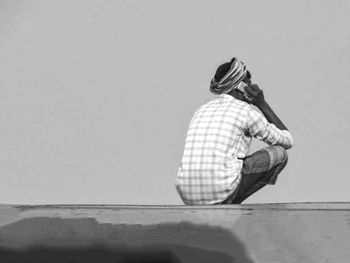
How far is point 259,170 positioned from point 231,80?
0.85 ft

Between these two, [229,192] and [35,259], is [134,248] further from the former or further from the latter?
[229,192]

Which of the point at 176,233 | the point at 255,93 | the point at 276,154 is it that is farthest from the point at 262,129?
the point at 176,233

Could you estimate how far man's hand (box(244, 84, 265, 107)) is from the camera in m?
2.15

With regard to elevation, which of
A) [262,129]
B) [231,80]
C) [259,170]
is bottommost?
[259,170]

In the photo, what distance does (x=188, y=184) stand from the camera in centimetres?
192

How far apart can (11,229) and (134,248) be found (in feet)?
0.89

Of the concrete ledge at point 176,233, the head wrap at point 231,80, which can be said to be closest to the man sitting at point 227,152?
the head wrap at point 231,80

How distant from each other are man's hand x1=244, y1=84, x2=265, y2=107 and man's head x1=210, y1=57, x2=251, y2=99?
5cm

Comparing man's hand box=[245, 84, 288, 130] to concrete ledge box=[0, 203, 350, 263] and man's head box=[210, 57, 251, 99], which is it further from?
concrete ledge box=[0, 203, 350, 263]

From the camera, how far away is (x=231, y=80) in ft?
6.81

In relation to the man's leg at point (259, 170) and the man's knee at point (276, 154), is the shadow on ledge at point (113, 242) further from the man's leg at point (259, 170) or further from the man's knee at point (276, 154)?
the man's knee at point (276, 154)

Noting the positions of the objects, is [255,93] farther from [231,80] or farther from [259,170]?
[259,170]

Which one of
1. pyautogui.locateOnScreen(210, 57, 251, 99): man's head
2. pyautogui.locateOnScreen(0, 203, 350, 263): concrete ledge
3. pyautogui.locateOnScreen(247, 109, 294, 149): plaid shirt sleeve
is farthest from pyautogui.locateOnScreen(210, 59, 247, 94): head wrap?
pyautogui.locateOnScreen(0, 203, 350, 263): concrete ledge

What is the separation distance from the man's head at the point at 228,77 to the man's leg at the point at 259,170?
197 mm
